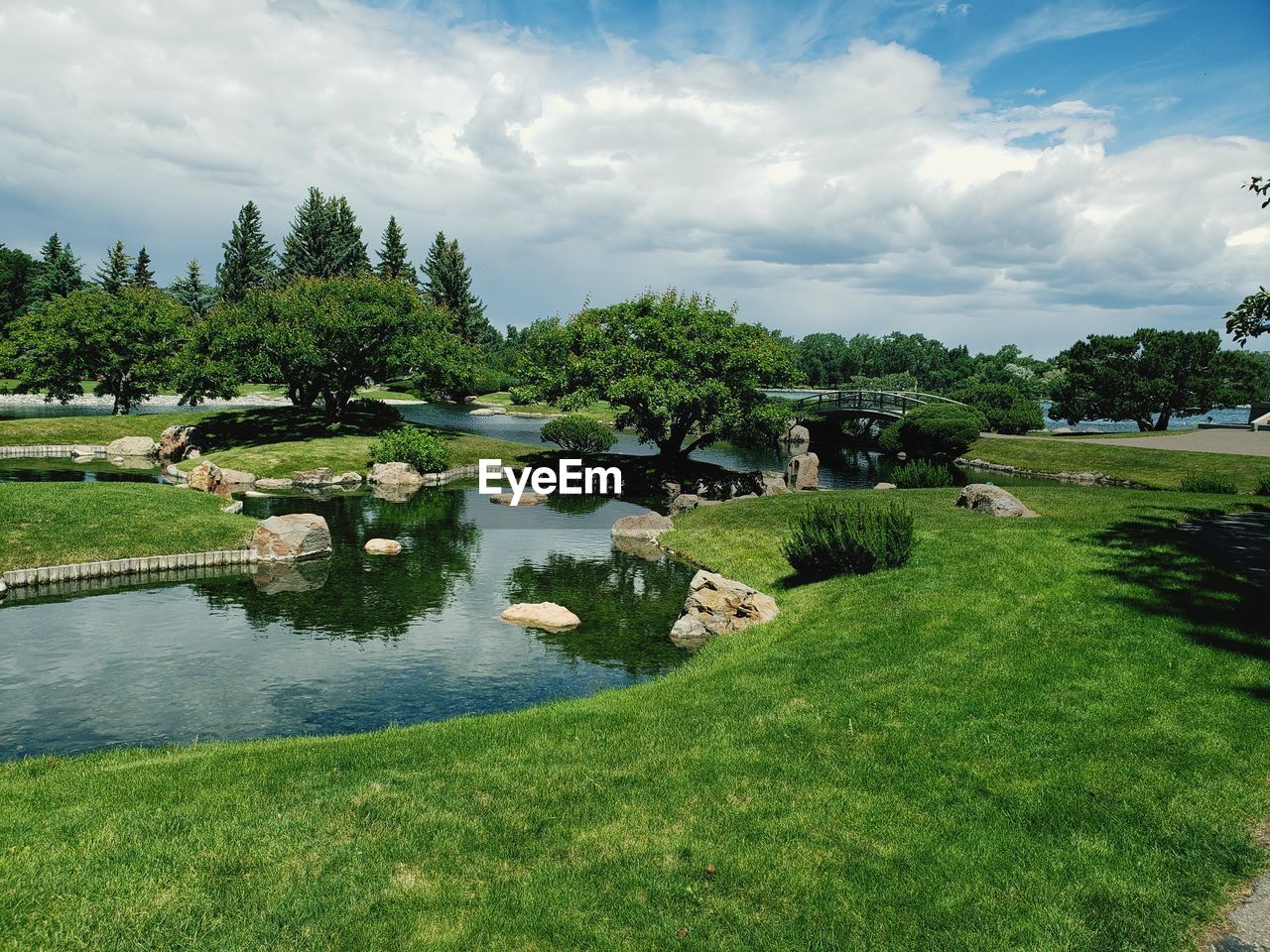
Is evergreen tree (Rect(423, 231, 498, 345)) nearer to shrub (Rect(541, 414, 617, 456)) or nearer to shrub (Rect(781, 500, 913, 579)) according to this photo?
shrub (Rect(541, 414, 617, 456))

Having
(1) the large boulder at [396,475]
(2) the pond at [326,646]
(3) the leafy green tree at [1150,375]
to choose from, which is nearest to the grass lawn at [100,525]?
(2) the pond at [326,646]

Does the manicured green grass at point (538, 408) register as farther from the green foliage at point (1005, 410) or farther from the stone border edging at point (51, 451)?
the stone border edging at point (51, 451)

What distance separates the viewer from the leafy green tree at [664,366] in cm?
4700

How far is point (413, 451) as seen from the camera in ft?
162

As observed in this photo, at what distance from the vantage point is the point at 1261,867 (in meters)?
8.02

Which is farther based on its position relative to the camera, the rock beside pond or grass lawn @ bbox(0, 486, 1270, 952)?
the rock beside pond

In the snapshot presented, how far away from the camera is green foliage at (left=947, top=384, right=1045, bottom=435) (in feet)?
258

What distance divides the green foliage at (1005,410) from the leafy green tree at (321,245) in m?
92.4

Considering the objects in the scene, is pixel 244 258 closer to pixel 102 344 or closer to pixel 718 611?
pixel 102 344

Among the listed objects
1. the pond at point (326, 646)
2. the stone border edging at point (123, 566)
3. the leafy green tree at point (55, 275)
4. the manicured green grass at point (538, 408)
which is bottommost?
the pond at point (326, 646)

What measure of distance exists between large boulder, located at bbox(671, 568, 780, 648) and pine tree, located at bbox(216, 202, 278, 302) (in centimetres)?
12063

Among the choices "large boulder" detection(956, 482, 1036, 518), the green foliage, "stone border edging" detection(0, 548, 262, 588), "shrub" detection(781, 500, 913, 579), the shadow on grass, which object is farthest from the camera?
the green foliage

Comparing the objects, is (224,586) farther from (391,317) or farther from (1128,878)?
(391,317)

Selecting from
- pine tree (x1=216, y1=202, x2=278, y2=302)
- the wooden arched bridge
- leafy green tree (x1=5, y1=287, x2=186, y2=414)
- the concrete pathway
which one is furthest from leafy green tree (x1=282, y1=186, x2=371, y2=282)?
the concrete pathway
